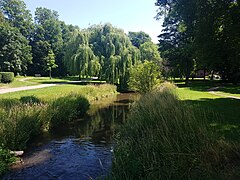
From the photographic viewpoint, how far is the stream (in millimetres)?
7488

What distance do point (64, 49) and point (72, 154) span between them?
46.4 meters

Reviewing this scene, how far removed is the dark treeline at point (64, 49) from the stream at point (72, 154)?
56.2 ft

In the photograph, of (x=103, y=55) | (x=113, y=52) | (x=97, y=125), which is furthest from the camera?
(x=103, y=55)

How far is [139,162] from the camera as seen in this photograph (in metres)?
5.48

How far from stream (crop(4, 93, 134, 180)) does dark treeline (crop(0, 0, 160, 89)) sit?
56.2ft

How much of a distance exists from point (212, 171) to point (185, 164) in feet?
2.03

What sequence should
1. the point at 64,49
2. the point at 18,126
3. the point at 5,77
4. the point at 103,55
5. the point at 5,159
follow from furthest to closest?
1. the point at 64,49
2. the point at 103,55
3. the point at 5,77
4. the point at 18,126
5. the point at 5,159

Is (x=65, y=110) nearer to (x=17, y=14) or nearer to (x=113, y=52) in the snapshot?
(x=113, y=52)

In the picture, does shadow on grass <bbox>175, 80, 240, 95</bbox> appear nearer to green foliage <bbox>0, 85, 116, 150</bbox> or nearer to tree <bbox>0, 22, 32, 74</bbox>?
green foliage <bbox>0, 85, 116, 150</bbox>

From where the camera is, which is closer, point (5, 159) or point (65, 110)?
point (5, 159)

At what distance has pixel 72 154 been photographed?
943cm

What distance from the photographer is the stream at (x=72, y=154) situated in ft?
24.6

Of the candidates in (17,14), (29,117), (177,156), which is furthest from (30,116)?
(17,14)

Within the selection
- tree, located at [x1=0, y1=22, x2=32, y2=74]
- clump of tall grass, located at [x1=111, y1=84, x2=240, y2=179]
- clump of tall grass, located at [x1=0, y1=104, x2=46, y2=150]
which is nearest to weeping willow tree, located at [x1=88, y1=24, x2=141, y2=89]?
tree, located at [x1=0, y1=22, x2=32, y2=74]
